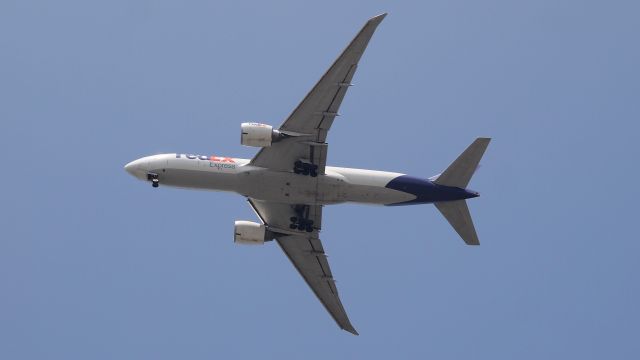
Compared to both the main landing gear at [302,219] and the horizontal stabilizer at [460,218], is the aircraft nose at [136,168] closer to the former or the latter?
the main landing gear at [302,219]

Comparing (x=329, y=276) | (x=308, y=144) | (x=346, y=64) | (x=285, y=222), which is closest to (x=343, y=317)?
(x=329, y=276)

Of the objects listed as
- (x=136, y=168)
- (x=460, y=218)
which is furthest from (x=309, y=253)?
(x=136, y=168)

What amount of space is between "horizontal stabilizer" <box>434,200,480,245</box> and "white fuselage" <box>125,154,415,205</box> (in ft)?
8.96

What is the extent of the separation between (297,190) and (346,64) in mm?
11526

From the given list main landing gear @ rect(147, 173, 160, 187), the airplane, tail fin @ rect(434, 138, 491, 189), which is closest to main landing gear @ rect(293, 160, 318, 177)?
the airplane

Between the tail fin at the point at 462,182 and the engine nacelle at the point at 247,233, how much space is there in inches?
551

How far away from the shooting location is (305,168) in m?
73.5

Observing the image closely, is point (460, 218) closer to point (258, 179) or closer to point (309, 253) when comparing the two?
point (309, 253)

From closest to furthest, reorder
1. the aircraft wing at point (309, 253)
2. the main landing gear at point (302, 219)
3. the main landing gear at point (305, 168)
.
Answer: the main landing gear at point (305, 168)
the main landing gear at point (302, 219)
the aircraft wing at point (309, 253)

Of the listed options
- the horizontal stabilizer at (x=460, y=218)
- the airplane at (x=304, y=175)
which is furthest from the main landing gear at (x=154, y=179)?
the horizontal stabilizer at (x=460, y=218)

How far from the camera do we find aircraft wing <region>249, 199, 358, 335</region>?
79.1 m

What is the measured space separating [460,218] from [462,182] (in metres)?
2.89

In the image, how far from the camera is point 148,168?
244 ft

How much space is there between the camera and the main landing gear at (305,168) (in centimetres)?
7331
